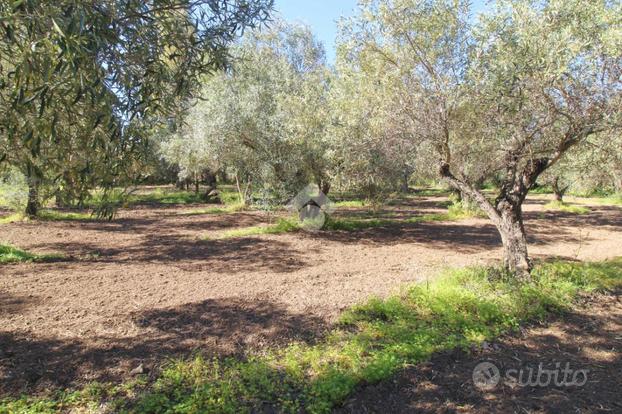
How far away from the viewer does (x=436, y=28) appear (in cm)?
756

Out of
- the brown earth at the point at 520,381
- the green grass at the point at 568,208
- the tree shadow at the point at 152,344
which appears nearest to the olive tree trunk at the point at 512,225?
the brown earth at the point at 520,381

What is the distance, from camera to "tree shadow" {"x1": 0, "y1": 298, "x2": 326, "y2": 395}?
4406 mm

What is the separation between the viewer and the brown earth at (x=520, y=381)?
4039mm

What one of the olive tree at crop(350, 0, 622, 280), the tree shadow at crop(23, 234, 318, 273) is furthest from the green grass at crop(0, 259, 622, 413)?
the tree shadow at crop(23, 234, 318, 273)

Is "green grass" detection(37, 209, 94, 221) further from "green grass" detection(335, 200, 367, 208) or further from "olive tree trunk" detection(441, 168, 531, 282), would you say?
"olive tree trunk" detection(441, 168, 531, 282)

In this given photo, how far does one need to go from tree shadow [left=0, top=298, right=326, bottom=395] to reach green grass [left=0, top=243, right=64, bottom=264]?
5103 mm

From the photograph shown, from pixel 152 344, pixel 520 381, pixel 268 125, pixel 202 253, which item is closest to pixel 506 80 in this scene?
pixel 520 381

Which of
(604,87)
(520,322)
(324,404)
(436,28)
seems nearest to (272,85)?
(436,28)

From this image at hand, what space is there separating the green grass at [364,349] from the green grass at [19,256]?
23.6ft

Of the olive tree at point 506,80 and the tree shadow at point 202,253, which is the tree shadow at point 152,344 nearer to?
the tree shadow at point 202,253

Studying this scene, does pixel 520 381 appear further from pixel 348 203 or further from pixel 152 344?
pixel 348 203

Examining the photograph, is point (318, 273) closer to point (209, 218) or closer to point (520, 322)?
point (520, 322)

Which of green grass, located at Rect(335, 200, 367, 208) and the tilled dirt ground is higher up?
green grass, located at Rect(335, 200, 367, 208)

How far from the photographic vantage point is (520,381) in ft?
14.9
